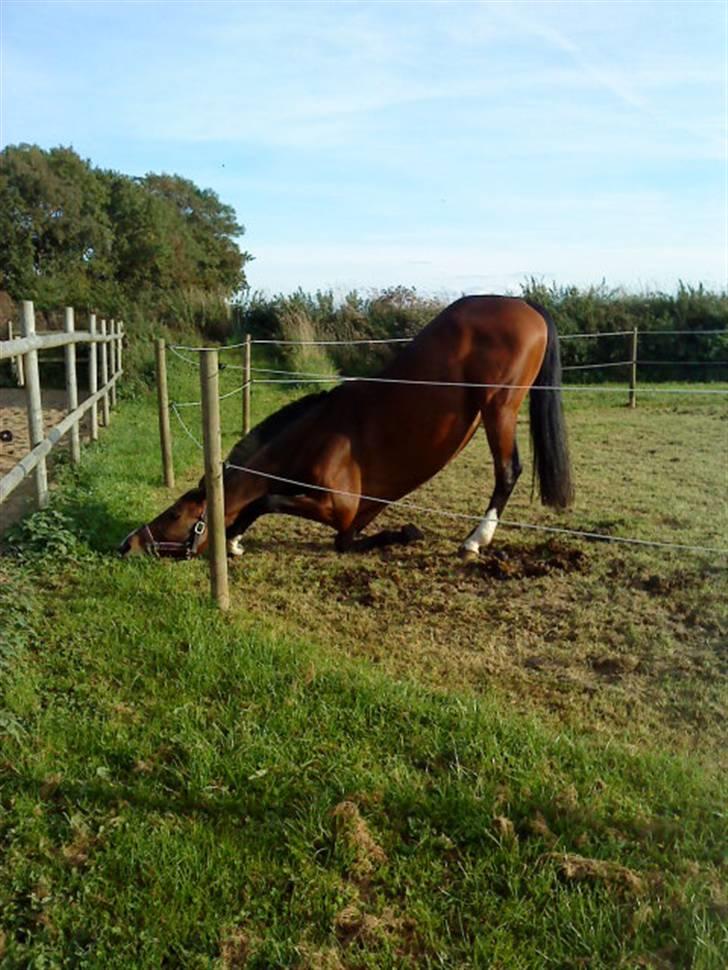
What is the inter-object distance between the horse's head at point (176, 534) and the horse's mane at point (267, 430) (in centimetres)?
34

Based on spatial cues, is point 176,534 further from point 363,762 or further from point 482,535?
point 363,762

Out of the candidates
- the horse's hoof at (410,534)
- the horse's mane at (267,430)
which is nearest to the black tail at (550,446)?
the horse's hoof at (410,534)

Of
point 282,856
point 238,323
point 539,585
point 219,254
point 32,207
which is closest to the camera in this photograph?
point 282,856

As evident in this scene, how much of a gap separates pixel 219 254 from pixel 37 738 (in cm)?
4724

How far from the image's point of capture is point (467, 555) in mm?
4801

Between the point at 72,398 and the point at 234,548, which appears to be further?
the point at 72,398

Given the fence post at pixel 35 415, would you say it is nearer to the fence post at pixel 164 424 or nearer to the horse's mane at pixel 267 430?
the horse's mane at pixel 267 430

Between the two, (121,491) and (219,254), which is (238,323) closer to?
(121,491)

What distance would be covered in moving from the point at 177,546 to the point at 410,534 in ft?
5.02

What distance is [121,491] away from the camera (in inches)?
237

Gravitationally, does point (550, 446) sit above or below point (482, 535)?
above

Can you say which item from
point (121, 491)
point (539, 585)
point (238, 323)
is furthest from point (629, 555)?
point (238, 323)

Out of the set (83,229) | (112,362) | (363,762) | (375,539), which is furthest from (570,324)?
(83,229)

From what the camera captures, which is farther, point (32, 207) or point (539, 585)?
point (32, 207)
